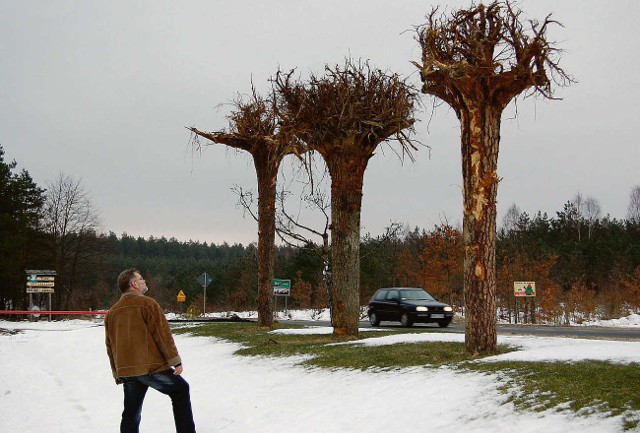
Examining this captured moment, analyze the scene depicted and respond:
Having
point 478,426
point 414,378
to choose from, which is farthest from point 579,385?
point 414,378

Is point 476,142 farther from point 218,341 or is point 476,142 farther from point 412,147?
point 218,341

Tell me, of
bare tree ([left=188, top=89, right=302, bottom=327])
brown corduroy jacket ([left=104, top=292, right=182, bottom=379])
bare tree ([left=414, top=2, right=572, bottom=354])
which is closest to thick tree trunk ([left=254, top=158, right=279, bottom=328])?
bare tree ([left=188, top=89, right=302, bottom=327])

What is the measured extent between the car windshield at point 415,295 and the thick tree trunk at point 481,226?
14.8 m

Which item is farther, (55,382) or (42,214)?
(42,214)

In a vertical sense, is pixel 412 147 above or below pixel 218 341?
above

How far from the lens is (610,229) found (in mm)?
70250

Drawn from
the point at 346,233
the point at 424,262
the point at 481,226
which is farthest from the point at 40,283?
the point at 481,226

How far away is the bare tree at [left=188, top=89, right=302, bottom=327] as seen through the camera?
66.3 ft

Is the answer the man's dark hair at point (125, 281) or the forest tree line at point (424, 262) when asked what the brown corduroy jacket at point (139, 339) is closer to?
the man's dark hair at point (125, 281)

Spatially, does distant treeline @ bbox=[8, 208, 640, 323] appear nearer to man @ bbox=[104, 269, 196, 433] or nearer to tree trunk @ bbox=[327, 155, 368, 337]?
tree trunk @ bbox=[327, 155, 368, 337]

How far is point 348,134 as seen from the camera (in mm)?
15070

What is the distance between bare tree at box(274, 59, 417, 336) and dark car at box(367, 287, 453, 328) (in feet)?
31.2

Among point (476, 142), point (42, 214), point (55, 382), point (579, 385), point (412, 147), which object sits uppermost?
point (42, 214)

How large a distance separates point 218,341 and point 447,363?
903cm
